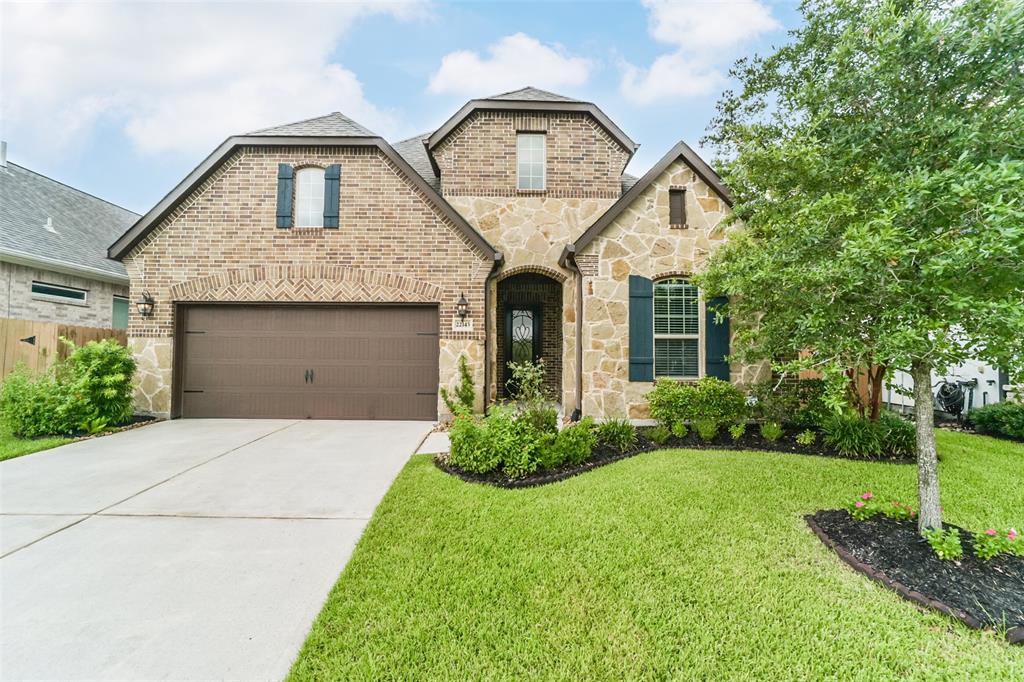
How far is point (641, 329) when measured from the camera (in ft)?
26.1

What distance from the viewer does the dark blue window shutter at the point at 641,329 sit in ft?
26.0

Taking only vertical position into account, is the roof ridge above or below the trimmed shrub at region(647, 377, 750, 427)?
above

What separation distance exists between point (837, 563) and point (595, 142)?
8706mm

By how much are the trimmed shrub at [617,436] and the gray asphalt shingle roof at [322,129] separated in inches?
282

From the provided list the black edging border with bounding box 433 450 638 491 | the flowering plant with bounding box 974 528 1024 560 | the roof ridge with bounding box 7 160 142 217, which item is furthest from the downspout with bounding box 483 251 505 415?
the roof ridge with bounding box 7 160 142 217

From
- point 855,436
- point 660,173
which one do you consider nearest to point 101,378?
point 660,173

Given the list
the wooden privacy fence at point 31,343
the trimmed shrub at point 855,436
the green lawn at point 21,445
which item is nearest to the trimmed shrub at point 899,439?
the trimmed shrub at point 855,436

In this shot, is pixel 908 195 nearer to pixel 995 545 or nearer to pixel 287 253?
pixel 995 545

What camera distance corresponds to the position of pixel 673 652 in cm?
218

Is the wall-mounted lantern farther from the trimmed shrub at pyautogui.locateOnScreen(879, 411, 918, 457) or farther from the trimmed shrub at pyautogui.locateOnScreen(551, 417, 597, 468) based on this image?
the trimmed shrub at pyautogui.locateOnScreen(879, 411, 918, 457)

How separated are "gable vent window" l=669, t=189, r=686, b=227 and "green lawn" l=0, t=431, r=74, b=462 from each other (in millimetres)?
10805

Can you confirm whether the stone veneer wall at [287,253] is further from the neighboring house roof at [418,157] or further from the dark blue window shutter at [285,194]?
the neighboring house roof at [418,157]

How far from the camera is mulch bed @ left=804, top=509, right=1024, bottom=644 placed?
98.3 inches

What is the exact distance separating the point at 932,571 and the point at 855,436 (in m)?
3.71
